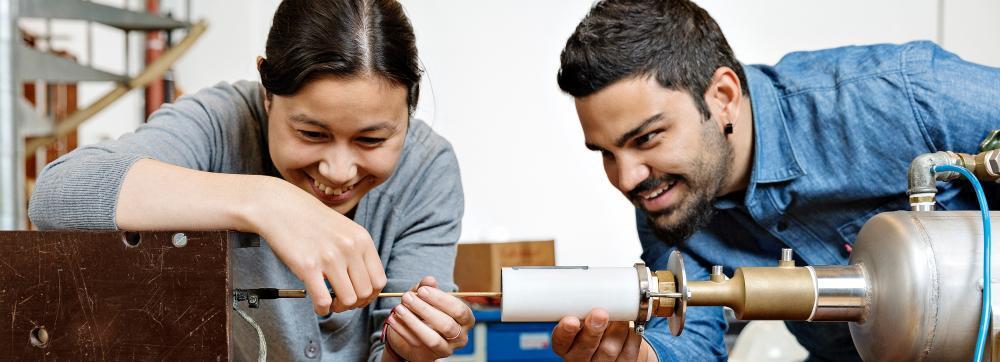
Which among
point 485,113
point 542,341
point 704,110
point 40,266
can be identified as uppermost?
point 704,110

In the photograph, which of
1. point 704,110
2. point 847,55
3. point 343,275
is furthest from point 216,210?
point 847,55

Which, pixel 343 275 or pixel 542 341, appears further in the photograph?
pixel 542 341

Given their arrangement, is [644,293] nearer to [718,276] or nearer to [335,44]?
[718,276]

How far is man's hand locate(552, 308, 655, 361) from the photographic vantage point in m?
0.94

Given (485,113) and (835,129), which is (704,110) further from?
(485,113)

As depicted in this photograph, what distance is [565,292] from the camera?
33.6 inches

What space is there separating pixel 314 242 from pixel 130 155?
262 millimetres

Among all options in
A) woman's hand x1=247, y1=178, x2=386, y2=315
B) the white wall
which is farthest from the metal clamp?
the white wall

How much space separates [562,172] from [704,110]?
7.67ft

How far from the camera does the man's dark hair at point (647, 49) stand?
4.08 feet

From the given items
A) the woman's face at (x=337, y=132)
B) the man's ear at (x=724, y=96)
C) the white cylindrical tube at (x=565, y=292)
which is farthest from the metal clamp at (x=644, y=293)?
the man's ear at (x=724, y=96)

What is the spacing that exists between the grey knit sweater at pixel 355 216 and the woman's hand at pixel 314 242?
26cm

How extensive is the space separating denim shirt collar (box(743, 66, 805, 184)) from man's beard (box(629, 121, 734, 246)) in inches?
1.8

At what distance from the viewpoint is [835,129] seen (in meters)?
1.31
